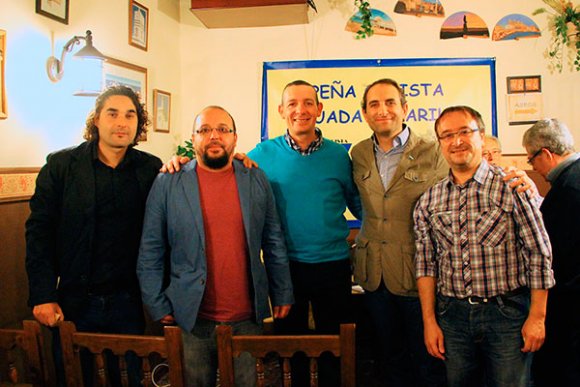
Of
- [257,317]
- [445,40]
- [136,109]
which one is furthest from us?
[445,40]

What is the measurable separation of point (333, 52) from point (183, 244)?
2406 mm

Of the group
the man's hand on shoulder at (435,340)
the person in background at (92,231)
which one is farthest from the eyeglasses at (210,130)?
the man's hand on shoulder at (435,340)

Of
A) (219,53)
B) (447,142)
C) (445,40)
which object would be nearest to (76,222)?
(447,142)

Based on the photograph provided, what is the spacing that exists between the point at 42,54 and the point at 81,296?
1199mm

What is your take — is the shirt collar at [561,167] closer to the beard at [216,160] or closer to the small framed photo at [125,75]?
the beard at [216,160]

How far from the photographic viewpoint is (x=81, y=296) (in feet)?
5.59

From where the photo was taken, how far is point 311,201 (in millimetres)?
1979

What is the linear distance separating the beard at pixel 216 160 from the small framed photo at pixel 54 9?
1.15 m

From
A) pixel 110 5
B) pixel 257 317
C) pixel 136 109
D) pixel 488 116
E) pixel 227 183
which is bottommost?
pixel 257 317

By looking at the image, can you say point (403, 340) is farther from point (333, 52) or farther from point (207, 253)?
point (333, 52)

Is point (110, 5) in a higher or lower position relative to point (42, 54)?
higher

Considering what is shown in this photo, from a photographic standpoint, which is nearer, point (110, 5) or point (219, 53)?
point (110, 5)

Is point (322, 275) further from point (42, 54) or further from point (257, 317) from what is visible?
point (42, 54)

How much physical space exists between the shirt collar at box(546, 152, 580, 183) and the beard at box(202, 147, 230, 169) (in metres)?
1.45
